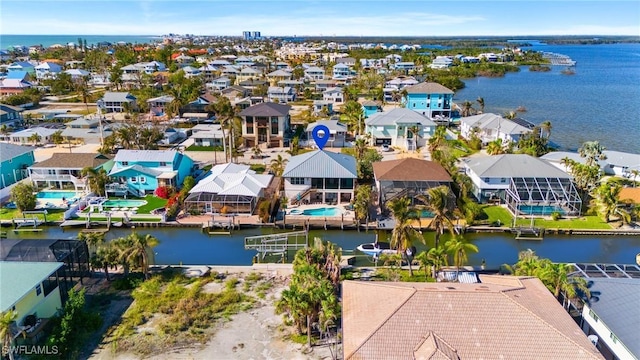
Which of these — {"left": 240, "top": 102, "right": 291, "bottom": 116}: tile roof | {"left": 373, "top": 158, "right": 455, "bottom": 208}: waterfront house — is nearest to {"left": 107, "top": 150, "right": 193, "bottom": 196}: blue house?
{"left": 240, "top": 102, "right": 291, "bottom": 116}: tile roof

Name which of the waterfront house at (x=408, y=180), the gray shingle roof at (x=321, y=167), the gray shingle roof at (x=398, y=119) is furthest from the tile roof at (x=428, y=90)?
the waterfront house at (x=408, y=180)

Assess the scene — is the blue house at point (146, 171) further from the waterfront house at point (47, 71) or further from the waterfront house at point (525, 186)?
the waterfront house at point (47, 71)

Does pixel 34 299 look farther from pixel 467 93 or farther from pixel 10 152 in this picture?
pixel 467 93

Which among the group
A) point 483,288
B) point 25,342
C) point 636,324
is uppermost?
point 483,288

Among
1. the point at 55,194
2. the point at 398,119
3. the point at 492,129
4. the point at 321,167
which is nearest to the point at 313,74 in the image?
the point at 398,119

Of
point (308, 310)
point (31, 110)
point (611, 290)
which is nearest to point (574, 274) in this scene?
point (611, 290)

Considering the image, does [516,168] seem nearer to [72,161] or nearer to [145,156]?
[145,156]

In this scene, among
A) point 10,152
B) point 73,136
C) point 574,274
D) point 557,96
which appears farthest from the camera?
point 557,96

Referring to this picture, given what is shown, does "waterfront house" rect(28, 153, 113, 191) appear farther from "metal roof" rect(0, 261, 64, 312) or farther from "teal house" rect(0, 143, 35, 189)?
"metal roof" rect(0, 261, 64, 312)
